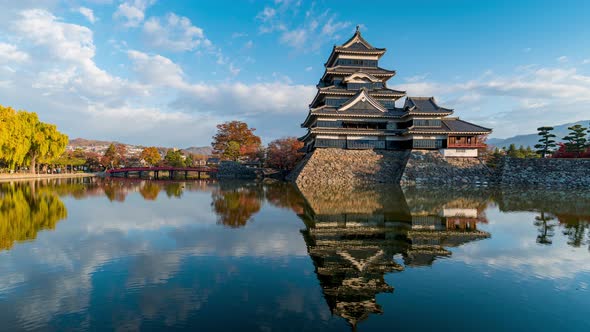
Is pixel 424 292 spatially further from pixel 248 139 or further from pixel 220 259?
pixel 248 139

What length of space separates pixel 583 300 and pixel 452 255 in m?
2.86

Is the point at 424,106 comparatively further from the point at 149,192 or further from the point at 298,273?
the point at 298,273

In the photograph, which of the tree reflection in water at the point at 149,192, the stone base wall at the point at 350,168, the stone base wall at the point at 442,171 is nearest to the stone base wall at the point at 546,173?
the stone base wall at the point at 442,171

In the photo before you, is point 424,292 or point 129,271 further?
point 129,271

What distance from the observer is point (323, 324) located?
15.8 feet

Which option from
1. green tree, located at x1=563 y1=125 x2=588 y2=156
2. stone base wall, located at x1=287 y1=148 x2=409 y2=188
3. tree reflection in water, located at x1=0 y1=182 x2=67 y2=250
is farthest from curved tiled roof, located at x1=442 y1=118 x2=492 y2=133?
tree reflection in water, located at x1=0 y1=182 x2=67 y2=250

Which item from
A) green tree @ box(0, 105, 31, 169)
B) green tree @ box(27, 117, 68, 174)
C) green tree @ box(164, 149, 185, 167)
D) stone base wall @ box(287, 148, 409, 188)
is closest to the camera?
stone base wall @ box(287, 148, 409, 188)

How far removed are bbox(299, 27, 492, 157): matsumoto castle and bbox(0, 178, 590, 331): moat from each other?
1870 cm

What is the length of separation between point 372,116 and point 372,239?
24.8 meters

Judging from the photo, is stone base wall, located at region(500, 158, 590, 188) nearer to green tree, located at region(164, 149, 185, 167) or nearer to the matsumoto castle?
the matsumoto castle

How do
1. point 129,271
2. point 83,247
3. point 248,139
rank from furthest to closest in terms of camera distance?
point 248,139 → point 83,247 → point 129,271

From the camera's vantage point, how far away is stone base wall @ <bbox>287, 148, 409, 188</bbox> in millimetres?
30297

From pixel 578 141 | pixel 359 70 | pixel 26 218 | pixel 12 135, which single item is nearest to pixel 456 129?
pixel 359 70

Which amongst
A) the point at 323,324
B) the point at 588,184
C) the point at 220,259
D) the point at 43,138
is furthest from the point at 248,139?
the point at 323,324
